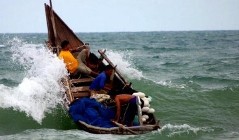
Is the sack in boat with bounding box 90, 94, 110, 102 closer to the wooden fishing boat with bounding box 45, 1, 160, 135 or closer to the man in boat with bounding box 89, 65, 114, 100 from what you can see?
the man in boat with bounding box 89, 65, 114, 100

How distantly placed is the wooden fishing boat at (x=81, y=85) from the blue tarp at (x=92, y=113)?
121 millimetres

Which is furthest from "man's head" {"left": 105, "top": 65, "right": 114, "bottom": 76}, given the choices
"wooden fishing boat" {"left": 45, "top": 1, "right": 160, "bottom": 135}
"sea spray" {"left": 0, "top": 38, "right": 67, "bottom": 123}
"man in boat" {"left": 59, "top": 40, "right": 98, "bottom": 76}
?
"sea spray" {"left": 0, "top": 38, "right": 67, "bottom": 123}

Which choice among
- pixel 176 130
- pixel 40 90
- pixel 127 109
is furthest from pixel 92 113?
pixel 40 90

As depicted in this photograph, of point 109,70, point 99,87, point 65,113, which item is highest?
point 109,70

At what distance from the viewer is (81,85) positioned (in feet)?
36.0

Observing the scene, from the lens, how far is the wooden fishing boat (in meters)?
8.30

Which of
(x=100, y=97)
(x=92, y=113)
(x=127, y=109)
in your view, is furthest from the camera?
(x=100, y=97)

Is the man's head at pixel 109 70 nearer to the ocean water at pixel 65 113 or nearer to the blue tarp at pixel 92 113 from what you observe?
the ocean water at pixel 65 113

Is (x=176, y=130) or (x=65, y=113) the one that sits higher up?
(x=65, y=113)

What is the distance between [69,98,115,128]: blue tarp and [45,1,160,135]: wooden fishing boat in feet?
0.40

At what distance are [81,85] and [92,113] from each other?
8.05ft

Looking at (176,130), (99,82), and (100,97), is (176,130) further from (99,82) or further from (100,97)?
(99,82)

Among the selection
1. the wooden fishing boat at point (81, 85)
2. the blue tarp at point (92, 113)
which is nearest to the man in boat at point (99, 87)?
the wooden fishing boat at point (81, 85)

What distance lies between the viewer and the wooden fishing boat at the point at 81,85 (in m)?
8.30
